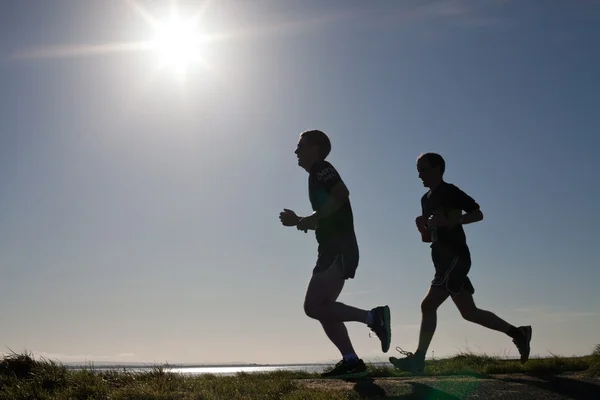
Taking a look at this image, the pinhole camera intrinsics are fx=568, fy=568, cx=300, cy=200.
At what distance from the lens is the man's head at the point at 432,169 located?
6.97m

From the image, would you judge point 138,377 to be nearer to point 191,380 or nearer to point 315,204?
point 191,380

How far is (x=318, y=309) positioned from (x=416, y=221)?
1.75 metres

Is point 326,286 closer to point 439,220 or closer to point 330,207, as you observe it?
point 330,207

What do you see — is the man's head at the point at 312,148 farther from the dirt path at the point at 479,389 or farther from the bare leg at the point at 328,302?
the dirt path at the point at 479,389

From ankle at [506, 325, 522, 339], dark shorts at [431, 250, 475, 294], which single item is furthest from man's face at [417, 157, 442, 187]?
ankle at [506, 325, 522, 339]

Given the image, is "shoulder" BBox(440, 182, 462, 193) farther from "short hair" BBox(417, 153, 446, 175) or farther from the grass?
the grass

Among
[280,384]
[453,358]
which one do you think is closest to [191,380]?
[280,384]

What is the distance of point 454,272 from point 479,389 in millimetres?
2061

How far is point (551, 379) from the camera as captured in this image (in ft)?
18.0

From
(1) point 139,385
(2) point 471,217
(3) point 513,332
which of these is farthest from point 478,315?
(1) point 139,385

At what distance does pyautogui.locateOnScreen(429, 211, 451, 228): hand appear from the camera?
665 centimetres

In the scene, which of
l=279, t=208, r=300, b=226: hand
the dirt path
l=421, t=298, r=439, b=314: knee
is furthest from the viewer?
l=421, t=298, r=439, b=314: knee

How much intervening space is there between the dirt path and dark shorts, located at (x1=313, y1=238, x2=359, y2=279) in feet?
4.04

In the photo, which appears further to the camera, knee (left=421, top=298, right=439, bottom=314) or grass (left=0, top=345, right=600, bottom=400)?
knee (left=421, top=298, right=439, bottom=314)
